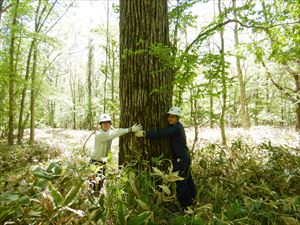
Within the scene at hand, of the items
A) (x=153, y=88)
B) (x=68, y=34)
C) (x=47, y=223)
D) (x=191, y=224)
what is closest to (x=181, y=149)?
(x=153, y=88)

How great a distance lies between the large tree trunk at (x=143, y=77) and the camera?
3562mm

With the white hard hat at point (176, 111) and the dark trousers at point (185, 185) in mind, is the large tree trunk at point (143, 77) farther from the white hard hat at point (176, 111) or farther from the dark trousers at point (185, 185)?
the dark trousers at point (185, 185)

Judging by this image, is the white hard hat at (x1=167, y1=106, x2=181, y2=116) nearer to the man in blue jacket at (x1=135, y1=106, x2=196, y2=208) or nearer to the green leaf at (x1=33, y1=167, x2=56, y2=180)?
the man in blue jacket at (x1=135, y1=106, x2=196, y2=208)

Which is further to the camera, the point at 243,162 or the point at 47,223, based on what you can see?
the point at 243,162

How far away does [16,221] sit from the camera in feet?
5.72

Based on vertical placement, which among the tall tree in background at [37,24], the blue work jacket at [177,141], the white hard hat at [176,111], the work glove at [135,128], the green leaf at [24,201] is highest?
the tall tree in background at [37,24]

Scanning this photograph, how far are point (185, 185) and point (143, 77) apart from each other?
65.6 inches

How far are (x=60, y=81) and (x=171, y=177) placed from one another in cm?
4750

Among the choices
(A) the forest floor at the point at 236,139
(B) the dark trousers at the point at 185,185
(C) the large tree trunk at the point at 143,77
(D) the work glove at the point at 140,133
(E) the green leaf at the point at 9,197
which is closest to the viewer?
(E) the green leaf at the point at 9,197

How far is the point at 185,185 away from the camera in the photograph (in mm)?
3906

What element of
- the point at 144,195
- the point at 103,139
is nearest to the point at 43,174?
the point at 144,195

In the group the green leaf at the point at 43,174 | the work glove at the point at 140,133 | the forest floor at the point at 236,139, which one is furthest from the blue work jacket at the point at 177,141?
the forest floor at the point at 236,139

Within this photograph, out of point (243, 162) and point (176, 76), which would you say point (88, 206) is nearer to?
point (176, 76)

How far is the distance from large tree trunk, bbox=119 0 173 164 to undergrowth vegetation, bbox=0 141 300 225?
488mm
